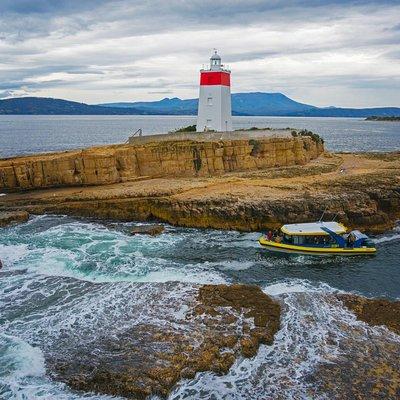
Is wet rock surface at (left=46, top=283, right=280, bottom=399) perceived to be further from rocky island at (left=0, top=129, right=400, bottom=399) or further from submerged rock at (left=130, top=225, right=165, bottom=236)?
submerged rock at (left=130, top=225, right=165, bottom=236)

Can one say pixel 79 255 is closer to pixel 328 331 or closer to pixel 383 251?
pixel 328 331

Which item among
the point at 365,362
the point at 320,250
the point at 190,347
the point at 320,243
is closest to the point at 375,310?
the point at 365,362

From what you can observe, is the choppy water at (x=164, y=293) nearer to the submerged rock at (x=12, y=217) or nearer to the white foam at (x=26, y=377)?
the white foam at (x=26, y=377)

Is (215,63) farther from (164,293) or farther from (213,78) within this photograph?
(164,293)

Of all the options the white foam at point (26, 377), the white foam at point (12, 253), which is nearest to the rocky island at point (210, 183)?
the white foam at point (12, 253)

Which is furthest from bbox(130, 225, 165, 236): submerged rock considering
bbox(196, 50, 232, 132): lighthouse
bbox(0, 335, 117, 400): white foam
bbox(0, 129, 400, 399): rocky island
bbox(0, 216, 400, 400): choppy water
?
bbox(196, 50, 232, 132): lighthouse

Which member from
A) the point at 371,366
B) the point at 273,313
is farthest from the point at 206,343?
the point at 371,366
